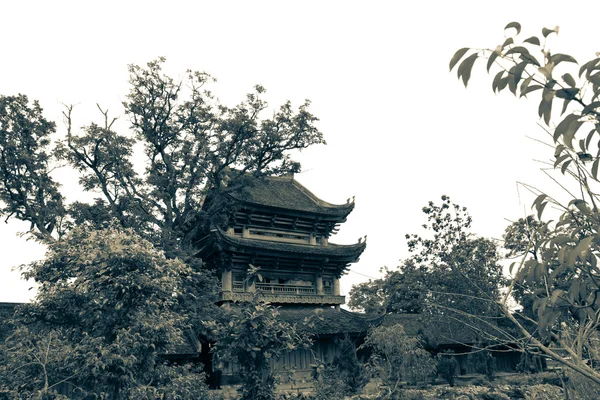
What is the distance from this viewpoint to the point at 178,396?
11305 mm

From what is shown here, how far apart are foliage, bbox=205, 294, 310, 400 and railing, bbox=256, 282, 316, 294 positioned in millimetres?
10522

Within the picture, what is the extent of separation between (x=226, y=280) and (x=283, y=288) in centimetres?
316

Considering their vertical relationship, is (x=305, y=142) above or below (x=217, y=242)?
above

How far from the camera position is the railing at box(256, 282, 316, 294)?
23844mm

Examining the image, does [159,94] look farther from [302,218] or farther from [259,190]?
[302,218]

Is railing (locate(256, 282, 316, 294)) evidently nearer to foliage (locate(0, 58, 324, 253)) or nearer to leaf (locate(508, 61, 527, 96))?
foliage (locate(0, 58, 324, 253))

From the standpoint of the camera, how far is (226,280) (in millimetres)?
23328

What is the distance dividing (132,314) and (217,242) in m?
11.3

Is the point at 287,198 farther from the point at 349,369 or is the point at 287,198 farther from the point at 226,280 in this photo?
the point at 349,369

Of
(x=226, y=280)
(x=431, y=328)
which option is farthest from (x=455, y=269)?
(x=226, y=280)

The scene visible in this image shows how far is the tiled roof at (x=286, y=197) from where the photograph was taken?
25234 mm

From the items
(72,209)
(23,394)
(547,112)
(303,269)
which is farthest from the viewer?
(303,269)

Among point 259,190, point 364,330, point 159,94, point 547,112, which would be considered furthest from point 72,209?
point 547,112

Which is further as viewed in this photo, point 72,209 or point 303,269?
point 303,269
